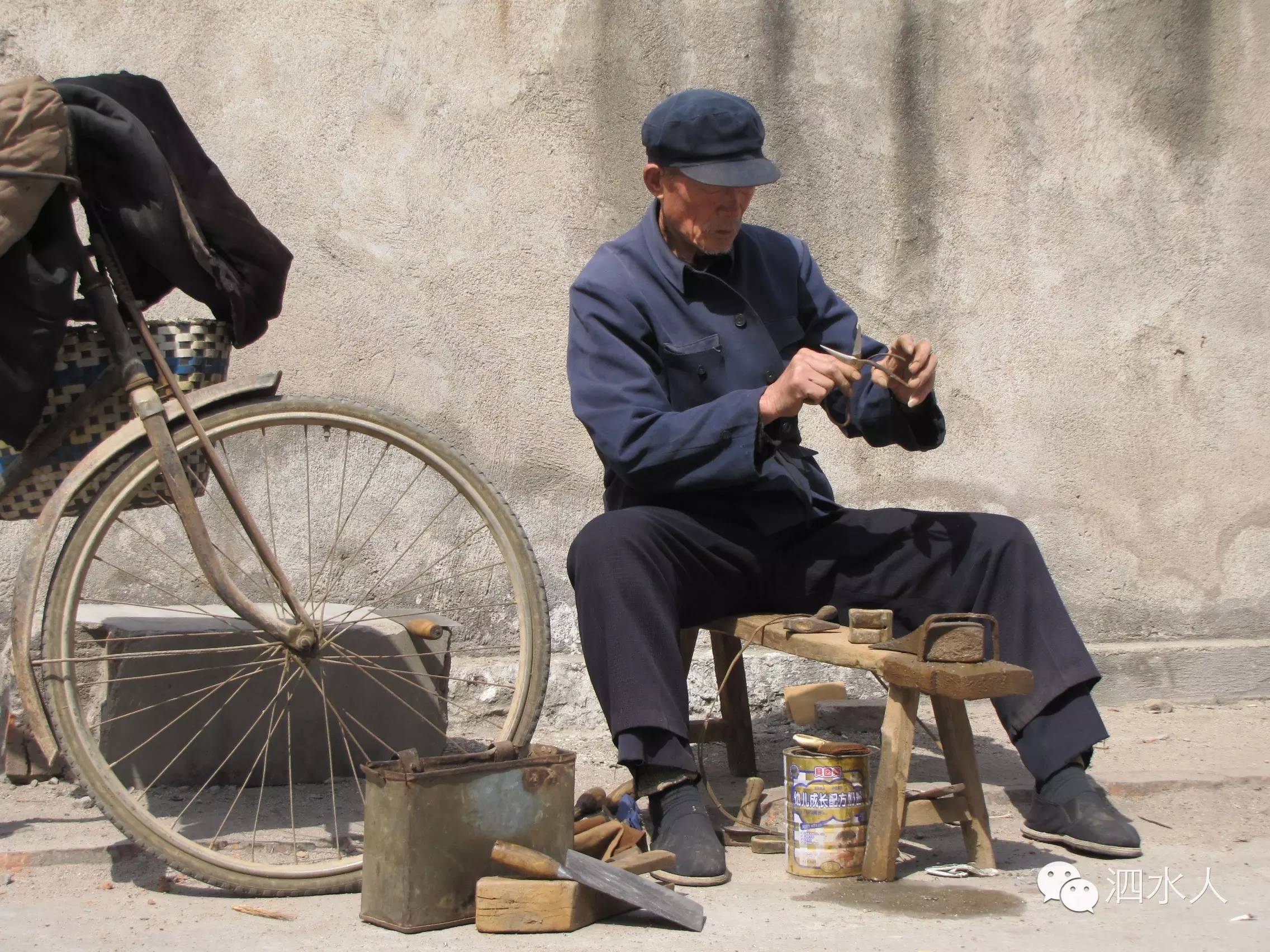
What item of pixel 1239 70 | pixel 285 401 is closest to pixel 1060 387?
pixel 1239 70

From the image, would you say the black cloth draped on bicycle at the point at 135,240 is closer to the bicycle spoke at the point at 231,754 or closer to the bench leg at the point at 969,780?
the bicycle spoke at the point at 231,754

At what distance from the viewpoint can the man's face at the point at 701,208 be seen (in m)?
2.92

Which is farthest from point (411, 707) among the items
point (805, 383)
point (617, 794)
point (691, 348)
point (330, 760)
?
point (805, 383)

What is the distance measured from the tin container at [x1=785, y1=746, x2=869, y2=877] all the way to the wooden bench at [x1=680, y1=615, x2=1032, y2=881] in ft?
0.10

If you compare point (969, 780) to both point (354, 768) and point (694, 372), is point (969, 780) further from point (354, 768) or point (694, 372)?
point (354, 768)

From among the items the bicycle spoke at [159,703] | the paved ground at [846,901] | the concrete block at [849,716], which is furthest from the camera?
the concrete block at [849,716]

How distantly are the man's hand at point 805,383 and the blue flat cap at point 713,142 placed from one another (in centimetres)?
Answer: 48

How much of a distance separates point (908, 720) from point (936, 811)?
0.72ft

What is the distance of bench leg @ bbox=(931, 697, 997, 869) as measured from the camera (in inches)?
101

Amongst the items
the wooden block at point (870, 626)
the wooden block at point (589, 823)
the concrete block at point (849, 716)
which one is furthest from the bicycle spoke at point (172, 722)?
the concrete block at point (849, 716)

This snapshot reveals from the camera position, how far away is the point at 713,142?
2.88 metres

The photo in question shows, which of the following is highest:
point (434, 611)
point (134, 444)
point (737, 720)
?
point (134, 444)

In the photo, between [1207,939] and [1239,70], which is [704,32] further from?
[1207,939]

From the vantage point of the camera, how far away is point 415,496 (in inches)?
153
